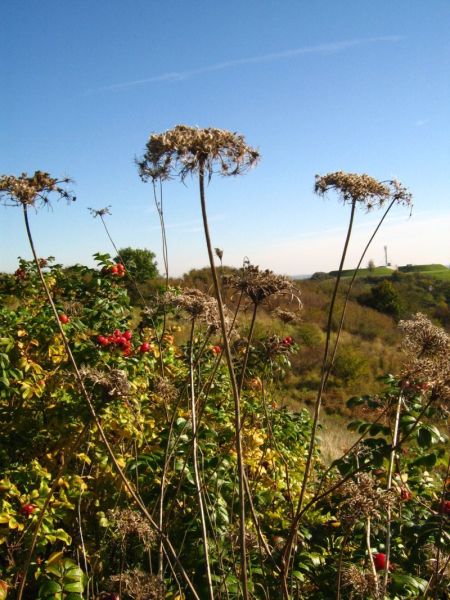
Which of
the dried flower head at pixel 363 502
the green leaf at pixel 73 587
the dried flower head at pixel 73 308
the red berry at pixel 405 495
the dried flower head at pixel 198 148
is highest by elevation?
the dried flower head at pixel 198 148

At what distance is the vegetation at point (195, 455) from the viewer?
200 cm

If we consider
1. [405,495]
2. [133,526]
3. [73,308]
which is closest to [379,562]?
[405,495]

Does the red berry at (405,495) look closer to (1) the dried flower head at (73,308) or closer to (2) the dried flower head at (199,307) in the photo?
(2) the dried flower head at (199,307)

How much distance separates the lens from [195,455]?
6.27 feet

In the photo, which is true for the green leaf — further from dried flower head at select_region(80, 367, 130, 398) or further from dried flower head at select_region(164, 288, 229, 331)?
dried flower head at select_region(164, 288, 229, 331)

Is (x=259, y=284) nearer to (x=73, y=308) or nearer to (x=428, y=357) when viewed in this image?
(x=428, y=357)

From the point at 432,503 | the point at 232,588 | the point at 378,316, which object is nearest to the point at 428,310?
the point at 378,316

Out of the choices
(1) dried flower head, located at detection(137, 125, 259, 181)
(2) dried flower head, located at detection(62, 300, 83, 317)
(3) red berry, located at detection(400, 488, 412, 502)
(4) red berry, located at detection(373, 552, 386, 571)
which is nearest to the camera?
(1) dried flower head, located at detection(137, 125, 259, 181)

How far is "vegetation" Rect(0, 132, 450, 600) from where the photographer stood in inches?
78.8

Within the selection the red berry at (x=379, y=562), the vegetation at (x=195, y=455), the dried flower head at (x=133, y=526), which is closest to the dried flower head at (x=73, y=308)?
the vegetation at (x=195, y=455)

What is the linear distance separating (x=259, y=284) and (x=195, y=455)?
0.73 meters

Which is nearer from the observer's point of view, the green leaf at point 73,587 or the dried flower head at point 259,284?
the dried flower head at point 259,284

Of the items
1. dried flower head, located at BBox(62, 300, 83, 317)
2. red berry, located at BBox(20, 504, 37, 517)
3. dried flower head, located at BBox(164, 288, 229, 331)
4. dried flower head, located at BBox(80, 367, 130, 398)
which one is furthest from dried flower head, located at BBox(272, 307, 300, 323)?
dried flower head, located at BBox(62, 300, 83, 317)

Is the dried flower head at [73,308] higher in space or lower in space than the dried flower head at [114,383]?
higher
